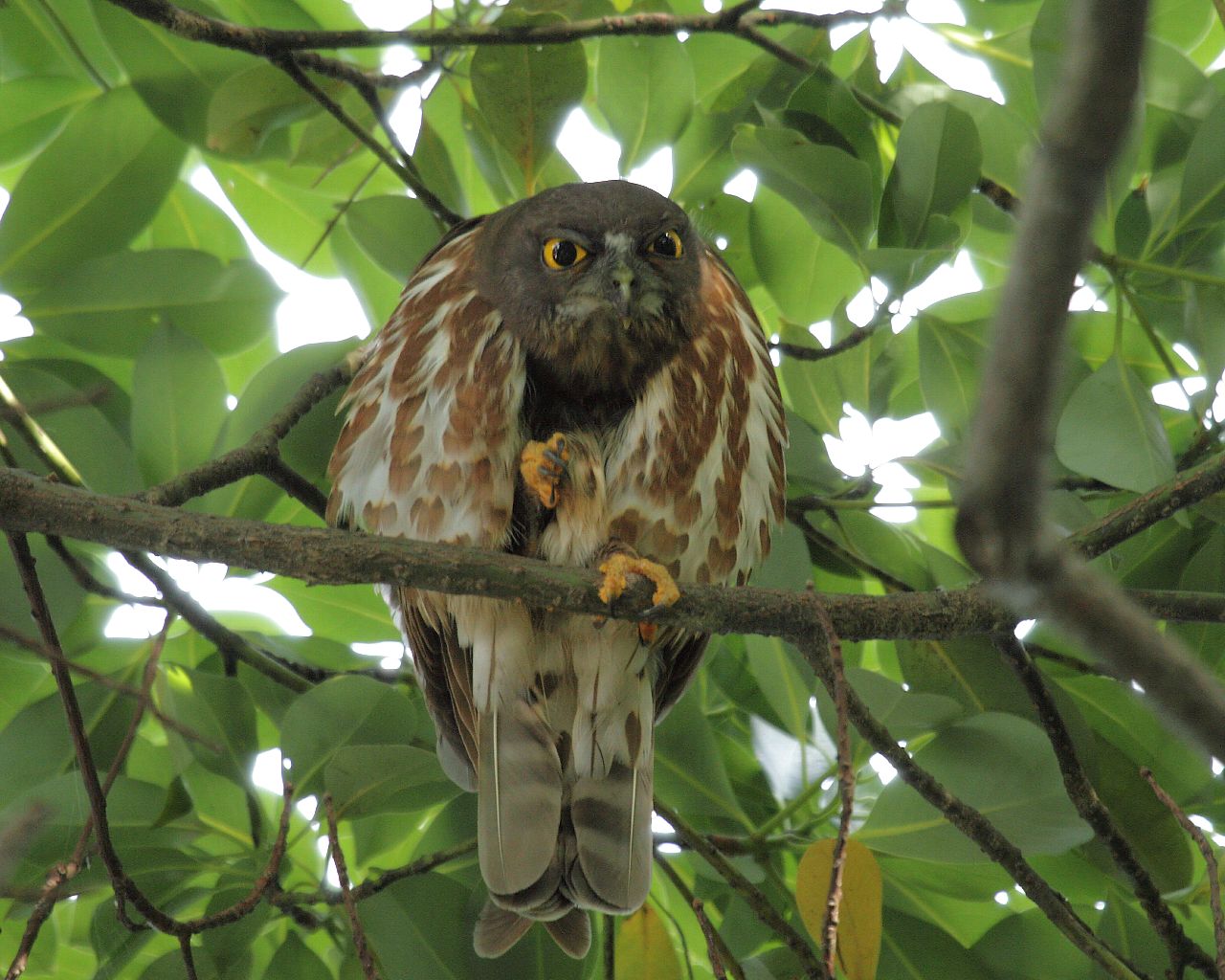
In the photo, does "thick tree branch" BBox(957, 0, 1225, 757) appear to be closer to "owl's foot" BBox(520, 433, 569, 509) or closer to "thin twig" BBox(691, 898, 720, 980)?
"thin twig" BBox(691, 898, 720, 980)

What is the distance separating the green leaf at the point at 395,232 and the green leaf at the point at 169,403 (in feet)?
1.92

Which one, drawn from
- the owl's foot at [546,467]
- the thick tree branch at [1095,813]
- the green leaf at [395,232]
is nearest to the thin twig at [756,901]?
the thick tree branch at [1095,813]

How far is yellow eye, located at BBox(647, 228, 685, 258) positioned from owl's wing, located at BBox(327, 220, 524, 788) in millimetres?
418

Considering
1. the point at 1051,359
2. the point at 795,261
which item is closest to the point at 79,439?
the point at 795,261

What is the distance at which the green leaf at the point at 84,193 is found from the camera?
302cm

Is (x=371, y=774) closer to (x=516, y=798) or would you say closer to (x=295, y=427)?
(x=516, y=798)

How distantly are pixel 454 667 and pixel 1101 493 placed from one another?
5.23ft

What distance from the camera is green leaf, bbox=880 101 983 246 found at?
8.93 ft

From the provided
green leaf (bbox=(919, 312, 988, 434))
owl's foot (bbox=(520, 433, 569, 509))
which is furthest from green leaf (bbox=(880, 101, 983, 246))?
owl's foot (bbox=(520, 433, 569, 509))

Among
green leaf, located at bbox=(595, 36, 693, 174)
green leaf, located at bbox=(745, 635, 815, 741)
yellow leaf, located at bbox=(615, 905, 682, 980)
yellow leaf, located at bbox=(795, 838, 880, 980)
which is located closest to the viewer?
yellow leaf, located at bbox=(795, 838, 880, 980)

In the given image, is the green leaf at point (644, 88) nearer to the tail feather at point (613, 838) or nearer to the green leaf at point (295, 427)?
the green leaf at point (295, 427)

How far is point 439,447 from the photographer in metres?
2.90

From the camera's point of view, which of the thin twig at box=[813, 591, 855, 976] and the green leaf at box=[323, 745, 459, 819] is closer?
the thin twig at box=[813, 591, 855, 976]

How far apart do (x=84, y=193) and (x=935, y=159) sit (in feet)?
6.56
